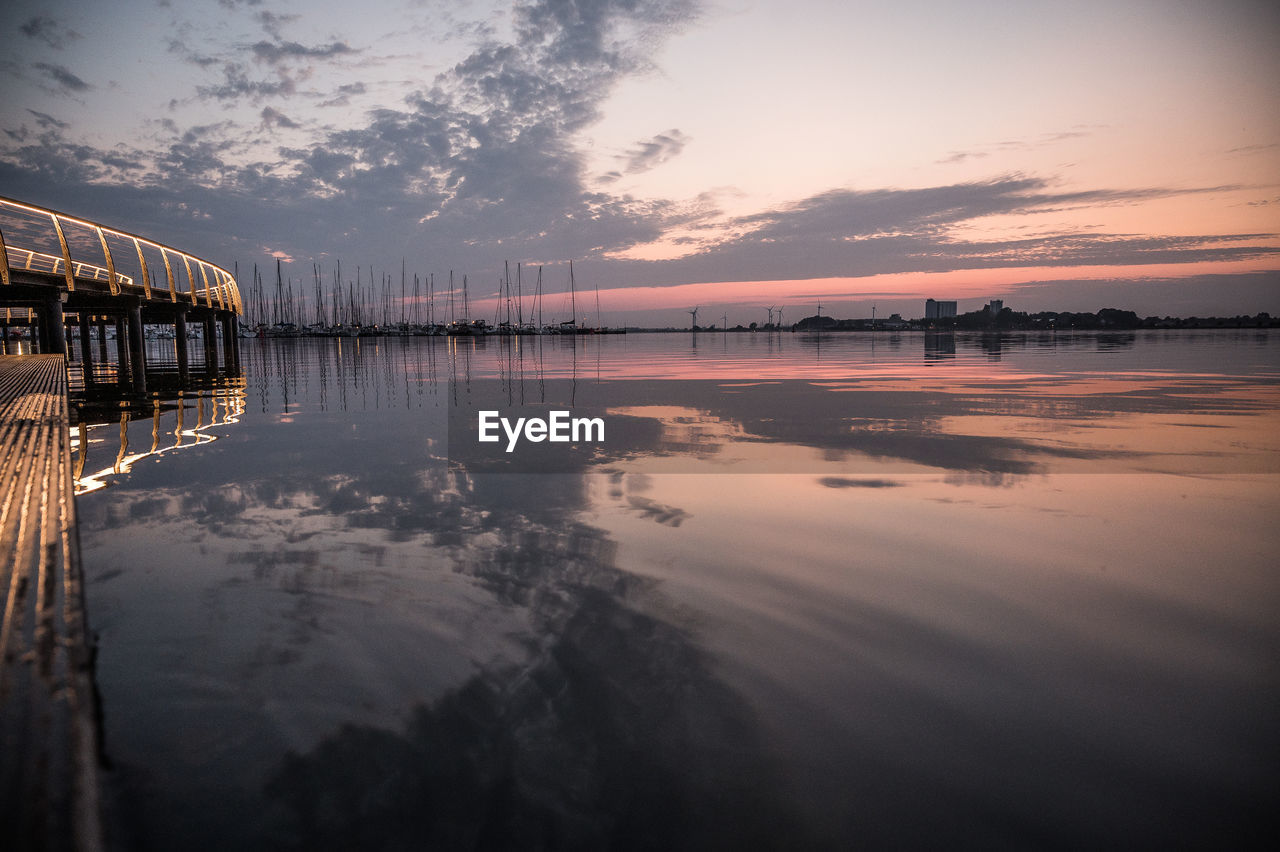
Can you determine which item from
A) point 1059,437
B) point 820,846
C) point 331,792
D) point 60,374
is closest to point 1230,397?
point 1059,437

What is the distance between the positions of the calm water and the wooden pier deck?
1009 mm

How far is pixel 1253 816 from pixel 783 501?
6148mm

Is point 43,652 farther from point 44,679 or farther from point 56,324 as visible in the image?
point 56,324

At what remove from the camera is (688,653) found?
16.6 ft

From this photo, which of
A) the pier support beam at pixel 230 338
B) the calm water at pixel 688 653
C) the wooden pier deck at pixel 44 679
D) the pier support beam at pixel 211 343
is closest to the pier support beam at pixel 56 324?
the calm water at pixel 688 653

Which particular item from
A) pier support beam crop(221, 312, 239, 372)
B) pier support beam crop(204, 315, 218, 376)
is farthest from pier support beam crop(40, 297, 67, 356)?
pier support beam crop(221, 312, 239, 372)

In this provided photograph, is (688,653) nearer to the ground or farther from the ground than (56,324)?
nearer to the ground

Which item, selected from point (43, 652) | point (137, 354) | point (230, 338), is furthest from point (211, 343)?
point (43, 652)

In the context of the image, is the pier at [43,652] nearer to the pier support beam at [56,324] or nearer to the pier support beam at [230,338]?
the pier support beam at [56,324]

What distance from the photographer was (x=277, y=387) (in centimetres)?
2812

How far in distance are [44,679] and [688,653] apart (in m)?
3.84

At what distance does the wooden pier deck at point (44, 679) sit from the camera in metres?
1.96

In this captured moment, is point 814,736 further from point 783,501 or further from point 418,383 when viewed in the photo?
point 418,383

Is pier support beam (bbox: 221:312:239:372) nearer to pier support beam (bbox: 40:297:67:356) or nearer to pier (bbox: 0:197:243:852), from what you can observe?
pier support beam (bbox: 40:297:67:356)
